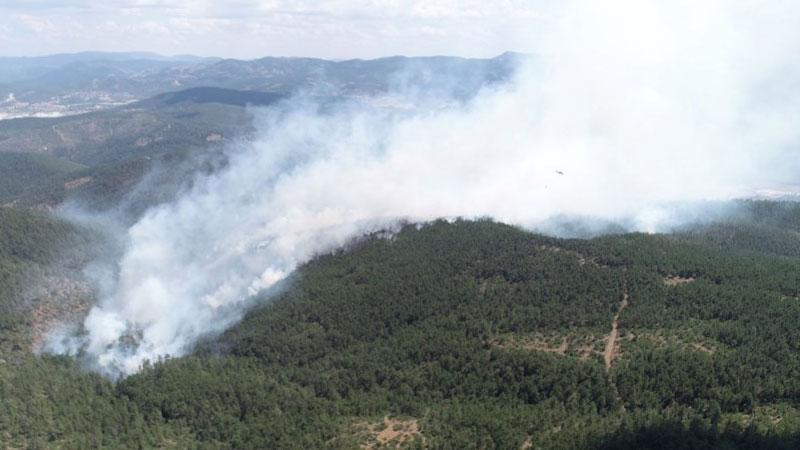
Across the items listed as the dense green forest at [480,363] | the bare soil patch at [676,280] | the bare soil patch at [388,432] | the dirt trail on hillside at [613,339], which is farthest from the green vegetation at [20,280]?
the bare soil patch at [676,280]

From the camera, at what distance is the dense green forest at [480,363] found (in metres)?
111

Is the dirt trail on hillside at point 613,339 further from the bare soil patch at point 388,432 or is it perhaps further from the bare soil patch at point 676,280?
the bare soil patch at point 388,432

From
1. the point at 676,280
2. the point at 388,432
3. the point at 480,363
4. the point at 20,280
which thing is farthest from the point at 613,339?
the point at 20,280

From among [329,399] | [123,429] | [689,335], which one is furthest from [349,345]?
[689,335]

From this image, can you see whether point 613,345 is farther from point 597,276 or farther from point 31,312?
point 31,312

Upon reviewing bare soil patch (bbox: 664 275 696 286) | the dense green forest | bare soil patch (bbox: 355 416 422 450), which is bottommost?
bare soil patch (bbox: 355 416 422 450)

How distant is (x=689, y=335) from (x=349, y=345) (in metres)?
72.0

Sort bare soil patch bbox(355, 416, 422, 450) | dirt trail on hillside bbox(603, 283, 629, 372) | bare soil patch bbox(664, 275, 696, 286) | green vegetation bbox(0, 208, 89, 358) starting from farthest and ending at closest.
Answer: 1. bare soil patch bbox(664, 275, 696, 286)
2. green vegetation bbox(0, 208, 89, 358)
3. dirt trail on hillside bbox(603, 283, 629, 372)
4. bare soil patch bbox(355, 416, 422, 450)

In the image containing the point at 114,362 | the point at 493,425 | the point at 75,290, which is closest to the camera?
the point at 493,425

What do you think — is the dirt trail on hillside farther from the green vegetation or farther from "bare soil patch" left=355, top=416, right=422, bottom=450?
the green vegetation

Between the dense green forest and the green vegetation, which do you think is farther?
the green vegetation

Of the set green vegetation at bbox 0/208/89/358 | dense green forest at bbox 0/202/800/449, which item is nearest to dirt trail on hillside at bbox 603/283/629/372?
dense green forest at bbox 0/202/800/449

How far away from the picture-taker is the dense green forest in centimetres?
11094

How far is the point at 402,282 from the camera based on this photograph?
558 feet
